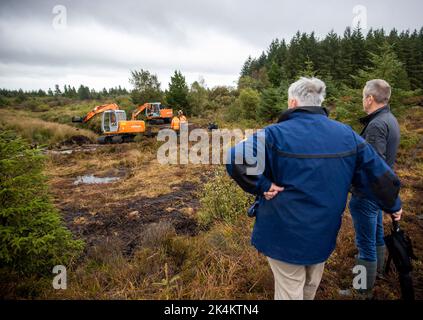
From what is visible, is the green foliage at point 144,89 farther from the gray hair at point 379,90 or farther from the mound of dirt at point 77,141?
the gray hair at point 379,90

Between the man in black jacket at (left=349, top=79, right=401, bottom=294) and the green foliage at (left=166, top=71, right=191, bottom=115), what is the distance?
31177 millimetres

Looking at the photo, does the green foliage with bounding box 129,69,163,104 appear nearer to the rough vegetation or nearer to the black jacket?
the rough vegetation

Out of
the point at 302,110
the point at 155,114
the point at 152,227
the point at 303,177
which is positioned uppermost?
the point at 155,114

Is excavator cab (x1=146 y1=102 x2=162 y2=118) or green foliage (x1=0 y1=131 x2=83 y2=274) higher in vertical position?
excavator cab (x1=146 y1=102 x2=162 y2=118)

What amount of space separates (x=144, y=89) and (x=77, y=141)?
50.6ft

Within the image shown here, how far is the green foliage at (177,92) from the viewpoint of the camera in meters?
32.1

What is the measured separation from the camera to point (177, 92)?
3241cm

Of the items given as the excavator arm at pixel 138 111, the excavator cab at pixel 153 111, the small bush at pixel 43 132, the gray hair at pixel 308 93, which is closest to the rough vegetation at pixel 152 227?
the gray hair at pixel 308 93

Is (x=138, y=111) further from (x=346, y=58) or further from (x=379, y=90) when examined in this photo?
(x=346, y=58)

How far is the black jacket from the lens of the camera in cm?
264

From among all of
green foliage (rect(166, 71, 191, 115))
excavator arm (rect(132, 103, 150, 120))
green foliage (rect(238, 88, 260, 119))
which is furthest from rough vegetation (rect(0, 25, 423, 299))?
green foliage (rect(166, 71, 191, 115))

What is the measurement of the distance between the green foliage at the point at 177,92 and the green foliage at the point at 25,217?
1183 inches

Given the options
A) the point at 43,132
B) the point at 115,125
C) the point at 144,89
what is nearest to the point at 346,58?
the point at 144,89

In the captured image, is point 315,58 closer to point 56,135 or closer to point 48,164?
point 56,135
